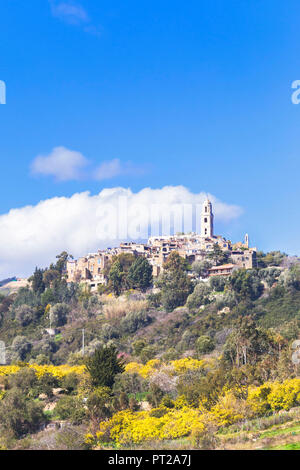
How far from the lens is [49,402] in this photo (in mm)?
33594

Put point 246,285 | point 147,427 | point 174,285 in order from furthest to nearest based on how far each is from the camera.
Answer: point 174,285 → point 246,285 → point 147,427

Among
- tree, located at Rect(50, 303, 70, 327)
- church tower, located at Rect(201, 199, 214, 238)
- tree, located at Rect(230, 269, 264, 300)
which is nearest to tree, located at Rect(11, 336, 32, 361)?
tree, located at Rect(50, 303, 70, 327)

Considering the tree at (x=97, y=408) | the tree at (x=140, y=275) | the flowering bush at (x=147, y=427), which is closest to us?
the flowering bush at (x=147, y=427)

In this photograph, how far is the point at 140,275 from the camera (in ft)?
228

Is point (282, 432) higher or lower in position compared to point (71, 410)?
lower

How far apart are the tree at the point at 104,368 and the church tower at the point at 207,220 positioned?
56.1 m

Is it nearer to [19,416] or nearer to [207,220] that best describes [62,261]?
[207,220]

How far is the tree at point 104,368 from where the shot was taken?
110 feet

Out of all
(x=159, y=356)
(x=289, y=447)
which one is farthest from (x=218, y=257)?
(x=289, y=447)

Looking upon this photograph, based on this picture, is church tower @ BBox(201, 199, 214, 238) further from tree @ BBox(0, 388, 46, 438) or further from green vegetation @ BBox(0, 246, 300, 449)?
tree @ BBox(0, 388, 46, 438)

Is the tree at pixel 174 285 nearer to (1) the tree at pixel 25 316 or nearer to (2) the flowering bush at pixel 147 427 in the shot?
(1) the tree at pixel 25 316

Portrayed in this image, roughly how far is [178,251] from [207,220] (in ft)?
46.8

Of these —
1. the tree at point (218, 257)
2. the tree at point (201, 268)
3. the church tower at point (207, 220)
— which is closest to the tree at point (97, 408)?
the tree at point (201, 268)
